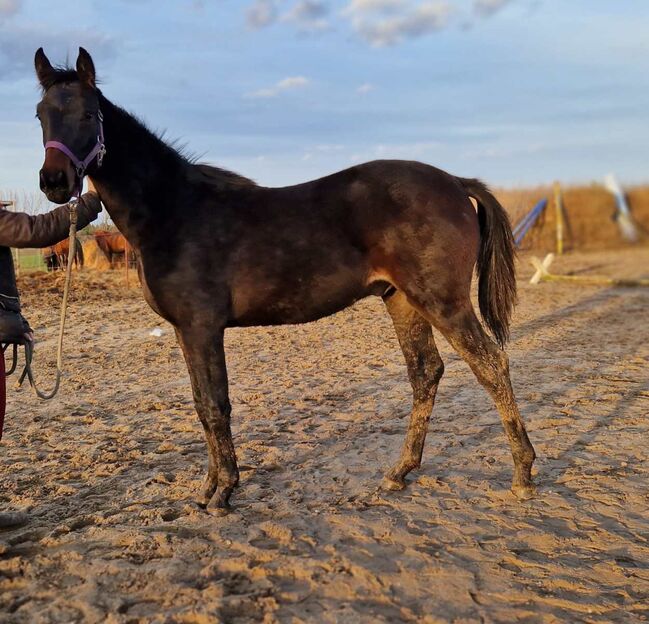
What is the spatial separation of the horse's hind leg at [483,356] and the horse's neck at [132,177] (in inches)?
65.2

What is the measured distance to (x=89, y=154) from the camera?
124 inches

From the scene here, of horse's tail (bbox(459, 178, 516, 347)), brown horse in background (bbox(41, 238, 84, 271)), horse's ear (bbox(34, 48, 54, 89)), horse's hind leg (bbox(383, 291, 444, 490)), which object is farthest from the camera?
brown horse in background (bbox(41, 238, 84, 271))

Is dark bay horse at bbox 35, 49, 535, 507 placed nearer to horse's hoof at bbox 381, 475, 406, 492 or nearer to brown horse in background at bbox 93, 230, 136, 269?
horse's hoof at bbox 381, 475, 406, 492

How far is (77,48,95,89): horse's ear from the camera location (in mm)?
3105

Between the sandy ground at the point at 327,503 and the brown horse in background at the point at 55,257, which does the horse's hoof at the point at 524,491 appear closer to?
the sandy ground at the point at 327,503

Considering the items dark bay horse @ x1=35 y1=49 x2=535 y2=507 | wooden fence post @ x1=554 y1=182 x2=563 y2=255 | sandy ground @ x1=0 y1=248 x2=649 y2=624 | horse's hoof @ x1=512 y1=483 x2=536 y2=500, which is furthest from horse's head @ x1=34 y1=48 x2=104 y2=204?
wooden fence post @ x1=554 y1=182 x2=563 y2=255

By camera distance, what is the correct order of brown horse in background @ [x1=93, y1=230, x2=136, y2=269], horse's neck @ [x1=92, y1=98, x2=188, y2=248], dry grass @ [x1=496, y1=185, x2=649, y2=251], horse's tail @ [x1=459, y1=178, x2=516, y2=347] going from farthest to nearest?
brown horse in background @ [x1=93, y1=230, x2=136, y2=269] < dry grass @ [x1=496, y1=185, x2=649, y2=251] < horse's tail @ [x1=459, y1=178, x2=516, y2=347] < horse's neck @ [x1=92, y1=98, x2=188, y2=248]

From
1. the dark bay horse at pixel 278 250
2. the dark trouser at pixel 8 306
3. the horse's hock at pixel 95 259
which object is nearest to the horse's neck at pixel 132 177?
the dark bay horse at pixel 278 250

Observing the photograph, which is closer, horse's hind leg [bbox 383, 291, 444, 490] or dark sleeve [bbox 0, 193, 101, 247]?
dark sleeve [bbox 0, 193, 101, 247]

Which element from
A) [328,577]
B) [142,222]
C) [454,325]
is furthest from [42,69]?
[328,577]

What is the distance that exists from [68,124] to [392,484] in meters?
2.72

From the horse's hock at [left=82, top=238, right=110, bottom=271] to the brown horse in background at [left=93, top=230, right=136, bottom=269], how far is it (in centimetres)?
9

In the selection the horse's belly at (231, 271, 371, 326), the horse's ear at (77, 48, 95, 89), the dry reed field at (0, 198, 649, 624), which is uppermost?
the horse's ear at (77, 48, 95, 89)

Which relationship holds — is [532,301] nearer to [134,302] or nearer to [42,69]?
[134,302]
